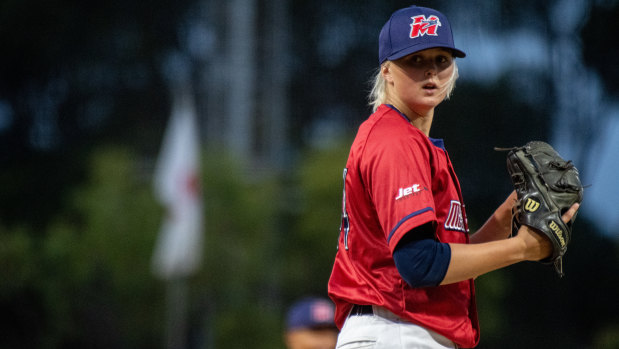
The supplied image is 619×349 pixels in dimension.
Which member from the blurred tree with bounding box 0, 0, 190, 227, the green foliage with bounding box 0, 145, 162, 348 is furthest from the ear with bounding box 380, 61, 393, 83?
the blurred tree with bounding box 0, 0, 190, 227

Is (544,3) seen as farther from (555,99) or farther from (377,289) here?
(377,289)

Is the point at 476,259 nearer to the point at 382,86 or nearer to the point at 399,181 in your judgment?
the point at 399,181

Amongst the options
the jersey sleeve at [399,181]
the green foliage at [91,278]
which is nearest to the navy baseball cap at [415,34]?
the jersey sleeve at [399,181]

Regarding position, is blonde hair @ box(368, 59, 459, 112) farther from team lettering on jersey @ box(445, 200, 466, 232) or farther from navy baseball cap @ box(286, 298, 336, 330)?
navy baseball cap @ box(286, 298, 336, 330)

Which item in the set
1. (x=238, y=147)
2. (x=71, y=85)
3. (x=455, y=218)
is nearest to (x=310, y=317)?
(x=455, y=218)

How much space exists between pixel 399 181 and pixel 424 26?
508mm

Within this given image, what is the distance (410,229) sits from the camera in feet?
7.18

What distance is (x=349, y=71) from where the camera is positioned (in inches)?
1006

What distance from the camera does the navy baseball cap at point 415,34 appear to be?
7.93ft

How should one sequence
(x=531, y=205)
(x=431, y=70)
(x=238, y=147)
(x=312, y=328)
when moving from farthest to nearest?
(x=238, y=147)
(x=312, y=328)
(x=431, y=70)
(x=531, y=205)

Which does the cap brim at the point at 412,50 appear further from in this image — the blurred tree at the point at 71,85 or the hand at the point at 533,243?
the blurred tree at the point at 71,85

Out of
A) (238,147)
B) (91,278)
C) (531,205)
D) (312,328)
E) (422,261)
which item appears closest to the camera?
(422,261)

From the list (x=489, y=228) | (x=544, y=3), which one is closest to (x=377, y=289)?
(x=489, y=228)

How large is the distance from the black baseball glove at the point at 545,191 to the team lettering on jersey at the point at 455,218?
16cm
